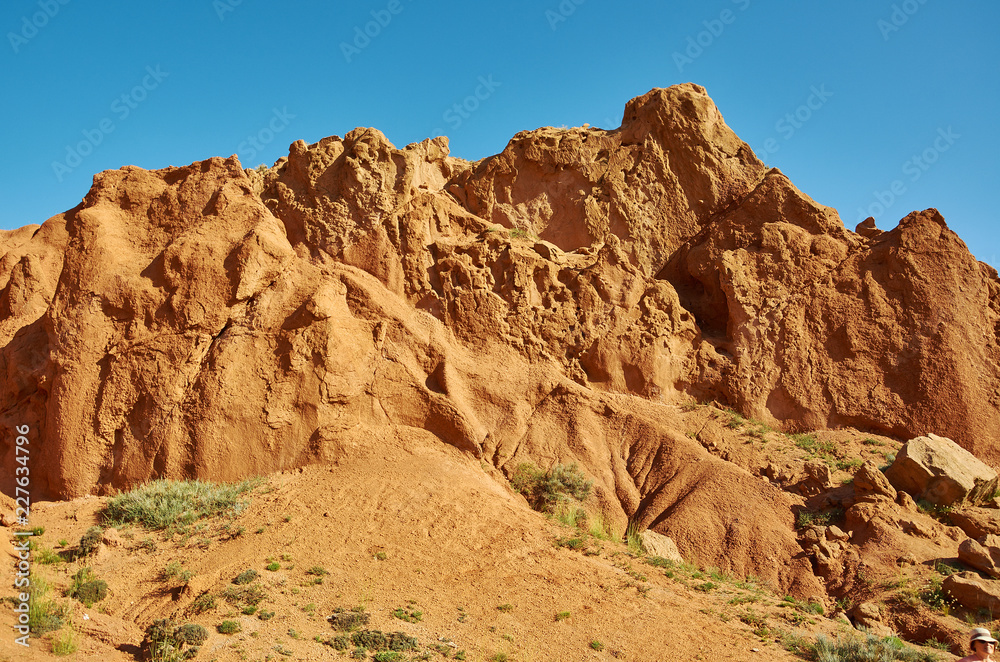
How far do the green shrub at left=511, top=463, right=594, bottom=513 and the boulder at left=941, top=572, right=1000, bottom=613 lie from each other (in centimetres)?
637

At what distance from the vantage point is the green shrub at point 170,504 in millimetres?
12438

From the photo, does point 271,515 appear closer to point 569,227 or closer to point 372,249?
point 372,249

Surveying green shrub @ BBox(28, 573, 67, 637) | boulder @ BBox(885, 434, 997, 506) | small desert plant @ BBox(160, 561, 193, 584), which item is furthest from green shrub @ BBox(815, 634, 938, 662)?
green shrub @ BBox(28, 573, 67, 637)

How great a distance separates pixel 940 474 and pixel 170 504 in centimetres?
1467

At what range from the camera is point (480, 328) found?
648 inches

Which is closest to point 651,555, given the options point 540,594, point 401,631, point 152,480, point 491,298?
point 540,594

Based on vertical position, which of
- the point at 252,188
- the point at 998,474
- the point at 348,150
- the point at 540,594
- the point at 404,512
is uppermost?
the point at 348,150

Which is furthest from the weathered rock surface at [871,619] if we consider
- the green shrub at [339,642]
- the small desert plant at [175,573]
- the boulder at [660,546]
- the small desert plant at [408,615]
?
the small desert plant at [175,573]

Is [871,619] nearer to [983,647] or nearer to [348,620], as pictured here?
[983,647]

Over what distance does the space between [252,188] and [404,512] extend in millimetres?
9246

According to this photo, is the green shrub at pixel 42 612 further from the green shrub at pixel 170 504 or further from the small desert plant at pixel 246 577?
the green shrub at pixel 170 504

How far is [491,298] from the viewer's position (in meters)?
16.6

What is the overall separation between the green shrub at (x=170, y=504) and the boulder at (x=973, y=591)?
12151mm

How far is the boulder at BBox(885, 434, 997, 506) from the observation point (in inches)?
535
